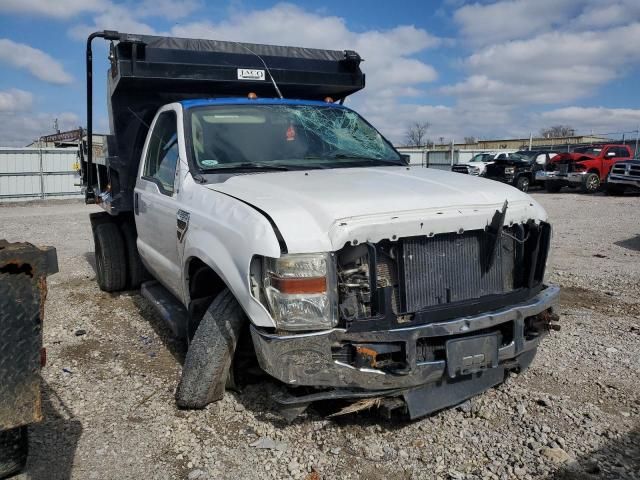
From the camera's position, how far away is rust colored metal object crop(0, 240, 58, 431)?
1.92m

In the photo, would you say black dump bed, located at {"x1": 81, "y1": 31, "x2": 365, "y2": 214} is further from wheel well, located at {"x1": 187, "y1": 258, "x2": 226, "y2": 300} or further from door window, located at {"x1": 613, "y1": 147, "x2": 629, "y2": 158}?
door window, located at {"x1": 613, "y1": 147, "x2": 629, "y2": 158}

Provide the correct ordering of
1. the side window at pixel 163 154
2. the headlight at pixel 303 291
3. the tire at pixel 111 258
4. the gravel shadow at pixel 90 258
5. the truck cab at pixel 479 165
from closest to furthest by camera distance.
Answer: the headlight at pixel 303 291, the side window at pixel 163 154, the tire at pixel 111 258, the gravel shadow at pixel 90 258, the truck cab at pixel 479 165

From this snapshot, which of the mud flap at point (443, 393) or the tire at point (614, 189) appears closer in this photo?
the mud flap at point (443, 393)

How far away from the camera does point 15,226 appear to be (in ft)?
43.2

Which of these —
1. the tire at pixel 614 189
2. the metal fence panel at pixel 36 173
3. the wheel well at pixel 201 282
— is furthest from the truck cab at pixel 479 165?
the wheel well at pixel 201 282

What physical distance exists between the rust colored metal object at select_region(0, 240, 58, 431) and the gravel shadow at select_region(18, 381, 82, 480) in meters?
1.06

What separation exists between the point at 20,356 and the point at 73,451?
1361 mm

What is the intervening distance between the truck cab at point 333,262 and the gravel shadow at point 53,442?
2.26 feet

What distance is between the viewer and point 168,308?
4480 mm

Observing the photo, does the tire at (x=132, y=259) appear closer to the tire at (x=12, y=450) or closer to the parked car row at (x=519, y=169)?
the tire at (x=12, y=450)

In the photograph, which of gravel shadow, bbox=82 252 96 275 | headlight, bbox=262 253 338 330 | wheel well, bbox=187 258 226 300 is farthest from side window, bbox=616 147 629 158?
headlight, bbox=262 253 338 330

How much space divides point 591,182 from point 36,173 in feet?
66.8

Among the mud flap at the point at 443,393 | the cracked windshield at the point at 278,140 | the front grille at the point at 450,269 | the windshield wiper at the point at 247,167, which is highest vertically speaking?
the cracked windshield at the point at 278,140

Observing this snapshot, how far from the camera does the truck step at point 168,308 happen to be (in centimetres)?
409
